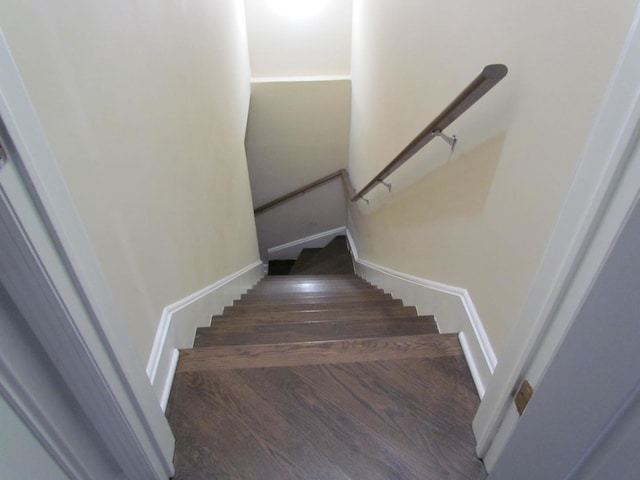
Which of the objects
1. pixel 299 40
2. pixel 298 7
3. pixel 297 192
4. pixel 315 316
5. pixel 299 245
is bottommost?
pixel 299 245

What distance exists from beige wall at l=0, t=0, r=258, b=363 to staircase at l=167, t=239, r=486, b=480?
0.97ft

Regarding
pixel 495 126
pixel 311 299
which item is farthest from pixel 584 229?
pixel 311 299

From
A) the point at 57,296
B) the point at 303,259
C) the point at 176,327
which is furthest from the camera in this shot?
the point at 303,259

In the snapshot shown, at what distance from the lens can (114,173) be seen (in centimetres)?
85

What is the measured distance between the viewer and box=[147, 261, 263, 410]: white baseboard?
1.03 meters

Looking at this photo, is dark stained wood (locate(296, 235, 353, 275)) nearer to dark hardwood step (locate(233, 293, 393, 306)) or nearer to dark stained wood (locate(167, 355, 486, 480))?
dark hardwood step (locate(233, 293, 393, 306))

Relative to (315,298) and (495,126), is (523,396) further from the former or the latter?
(315,298)

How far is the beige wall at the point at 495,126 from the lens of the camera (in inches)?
28.0

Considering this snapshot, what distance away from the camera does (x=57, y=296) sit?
0.51 metres

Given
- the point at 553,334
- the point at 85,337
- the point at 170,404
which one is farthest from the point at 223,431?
the point at 553,334

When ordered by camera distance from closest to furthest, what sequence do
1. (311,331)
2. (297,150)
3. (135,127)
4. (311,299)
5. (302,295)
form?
(135,127), (311,331), (311,299), (302,295), (297,150)

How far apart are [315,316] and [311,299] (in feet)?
2.03

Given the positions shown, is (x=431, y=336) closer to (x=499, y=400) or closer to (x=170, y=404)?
(x=499, y=400)

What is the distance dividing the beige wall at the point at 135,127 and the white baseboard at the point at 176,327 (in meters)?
0.05
